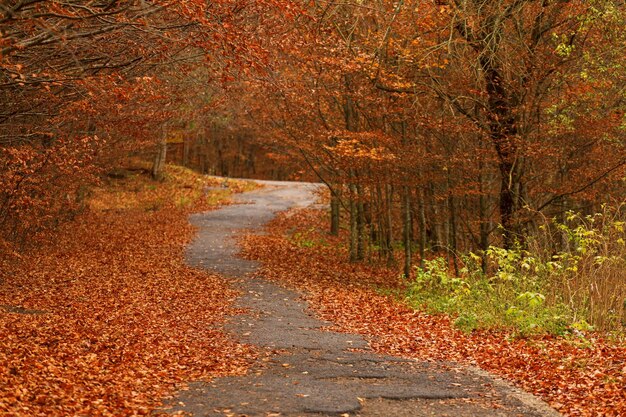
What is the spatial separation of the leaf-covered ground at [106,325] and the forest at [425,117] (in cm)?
110

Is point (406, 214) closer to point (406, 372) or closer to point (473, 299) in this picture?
point (473, 299)

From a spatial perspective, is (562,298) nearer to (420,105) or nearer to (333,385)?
(420,105)

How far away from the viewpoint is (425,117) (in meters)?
16.6

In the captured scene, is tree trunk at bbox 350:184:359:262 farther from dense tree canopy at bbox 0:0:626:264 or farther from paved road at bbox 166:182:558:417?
paved road at bbox 166:182:558:417

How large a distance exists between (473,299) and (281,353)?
16.9 feet

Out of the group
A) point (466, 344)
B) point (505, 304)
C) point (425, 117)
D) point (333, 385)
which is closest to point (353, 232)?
point (425, 117)

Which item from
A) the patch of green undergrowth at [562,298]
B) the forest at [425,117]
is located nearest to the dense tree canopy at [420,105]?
the forest at [425,117]

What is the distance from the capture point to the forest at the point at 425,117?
11.4 m

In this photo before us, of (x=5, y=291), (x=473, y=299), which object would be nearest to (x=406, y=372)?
(x=473, y=299)

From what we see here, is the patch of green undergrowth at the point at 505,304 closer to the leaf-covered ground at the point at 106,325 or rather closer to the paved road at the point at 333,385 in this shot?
the paved road at the point at 333,385

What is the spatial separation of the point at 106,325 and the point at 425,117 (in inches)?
346

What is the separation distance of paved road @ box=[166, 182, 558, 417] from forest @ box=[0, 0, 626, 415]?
2277mm

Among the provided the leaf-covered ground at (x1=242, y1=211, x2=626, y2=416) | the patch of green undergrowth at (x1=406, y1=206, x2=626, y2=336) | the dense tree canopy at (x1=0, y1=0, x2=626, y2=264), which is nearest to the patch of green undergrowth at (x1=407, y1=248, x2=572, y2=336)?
the patch of green undergrowth at (x1=406, y1=206, x2=626, y2=336)

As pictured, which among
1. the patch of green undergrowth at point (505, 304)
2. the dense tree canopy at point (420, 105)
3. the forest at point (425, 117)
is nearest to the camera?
the patch of green undergrowth at point (505, 304)
